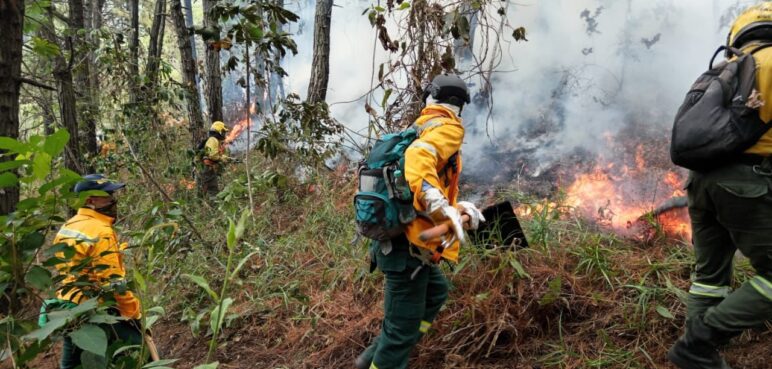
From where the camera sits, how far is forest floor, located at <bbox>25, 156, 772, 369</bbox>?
2.79m

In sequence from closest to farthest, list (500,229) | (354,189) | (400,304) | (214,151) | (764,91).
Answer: (764,91)
(400,304)
(500,229)
(354,189)
(214,151)

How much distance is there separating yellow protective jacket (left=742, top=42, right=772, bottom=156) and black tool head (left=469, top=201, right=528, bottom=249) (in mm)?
1663

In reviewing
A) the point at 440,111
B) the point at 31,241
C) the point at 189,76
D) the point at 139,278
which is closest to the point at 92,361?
the point at 139,278

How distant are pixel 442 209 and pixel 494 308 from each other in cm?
119

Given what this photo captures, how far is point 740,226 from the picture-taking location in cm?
208

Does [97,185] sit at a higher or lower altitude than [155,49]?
lower

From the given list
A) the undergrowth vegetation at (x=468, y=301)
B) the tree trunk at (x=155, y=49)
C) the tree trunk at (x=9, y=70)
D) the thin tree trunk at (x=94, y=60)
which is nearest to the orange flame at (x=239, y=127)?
the tree trunk at (x=155, y=49)

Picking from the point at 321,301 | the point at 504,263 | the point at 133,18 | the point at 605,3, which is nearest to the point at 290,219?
the point at 321,301

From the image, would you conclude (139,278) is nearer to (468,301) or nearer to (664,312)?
(468,301)

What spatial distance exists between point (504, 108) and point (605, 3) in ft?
6.26

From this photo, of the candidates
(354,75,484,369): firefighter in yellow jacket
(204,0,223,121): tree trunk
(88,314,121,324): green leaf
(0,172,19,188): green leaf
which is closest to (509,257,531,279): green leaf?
(354,75,484,369): firefighter in yellow jacket

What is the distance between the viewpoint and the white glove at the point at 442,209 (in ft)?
7.07

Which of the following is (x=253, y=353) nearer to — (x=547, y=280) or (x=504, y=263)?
(x=504, y=263)

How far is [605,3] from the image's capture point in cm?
633
